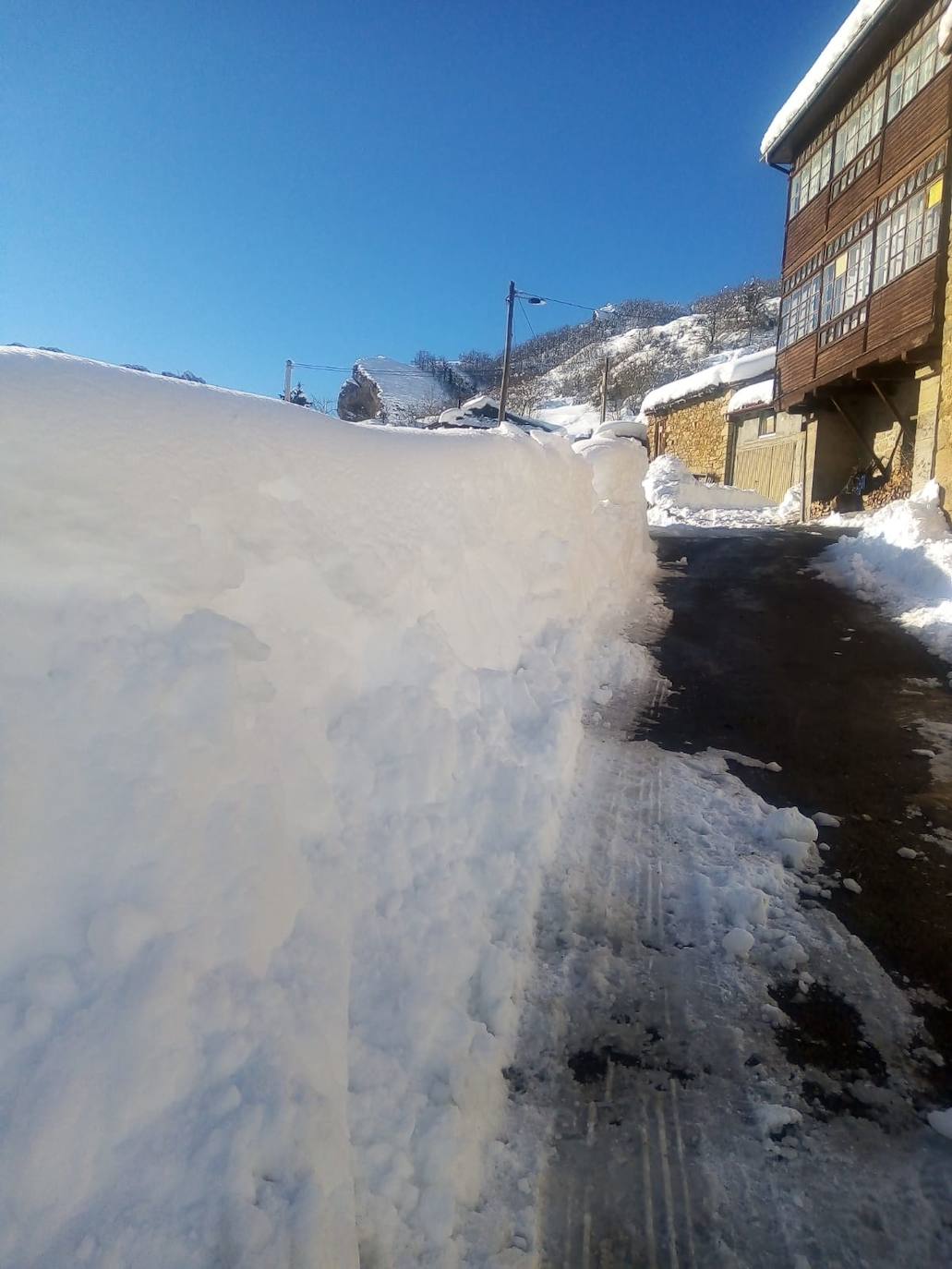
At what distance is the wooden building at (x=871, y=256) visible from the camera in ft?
41.7

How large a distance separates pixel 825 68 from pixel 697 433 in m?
14.5

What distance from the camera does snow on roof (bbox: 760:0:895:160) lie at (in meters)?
13.7

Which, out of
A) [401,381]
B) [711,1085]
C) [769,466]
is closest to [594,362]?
[401,381]

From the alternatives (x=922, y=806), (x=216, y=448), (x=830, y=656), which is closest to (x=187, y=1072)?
(x=216, y=448)

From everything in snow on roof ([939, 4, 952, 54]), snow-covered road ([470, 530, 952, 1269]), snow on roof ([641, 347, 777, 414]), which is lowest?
snow-covered road ([470, 530, 952, 1269])

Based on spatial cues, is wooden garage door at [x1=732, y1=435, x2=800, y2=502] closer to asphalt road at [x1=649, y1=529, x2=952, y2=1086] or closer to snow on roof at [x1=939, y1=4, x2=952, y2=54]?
snow on roof at [x1=939, y1=4, x2=952, y2=54]

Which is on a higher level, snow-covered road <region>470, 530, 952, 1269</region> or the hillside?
the hillside

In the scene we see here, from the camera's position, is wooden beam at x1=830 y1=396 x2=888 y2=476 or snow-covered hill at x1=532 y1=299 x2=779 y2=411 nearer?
wooden beam at x1=830 y1=396 x2=888 y2=476

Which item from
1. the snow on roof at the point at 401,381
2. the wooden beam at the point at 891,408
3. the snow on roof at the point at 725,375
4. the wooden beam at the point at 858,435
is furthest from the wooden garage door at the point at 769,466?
the snow on roof at the point at 401,381

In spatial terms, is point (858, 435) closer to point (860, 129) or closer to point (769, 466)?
point (769, 466)

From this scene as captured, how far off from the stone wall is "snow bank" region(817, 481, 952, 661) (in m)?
15.4

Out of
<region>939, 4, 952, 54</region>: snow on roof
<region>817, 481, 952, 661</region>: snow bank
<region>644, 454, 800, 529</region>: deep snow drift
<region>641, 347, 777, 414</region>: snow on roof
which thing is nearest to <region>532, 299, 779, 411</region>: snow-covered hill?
<region>641, 347, 777, 414</region>: snow on roof

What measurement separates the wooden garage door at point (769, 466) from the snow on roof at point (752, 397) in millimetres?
1331

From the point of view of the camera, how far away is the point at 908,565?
9703 millimetres
